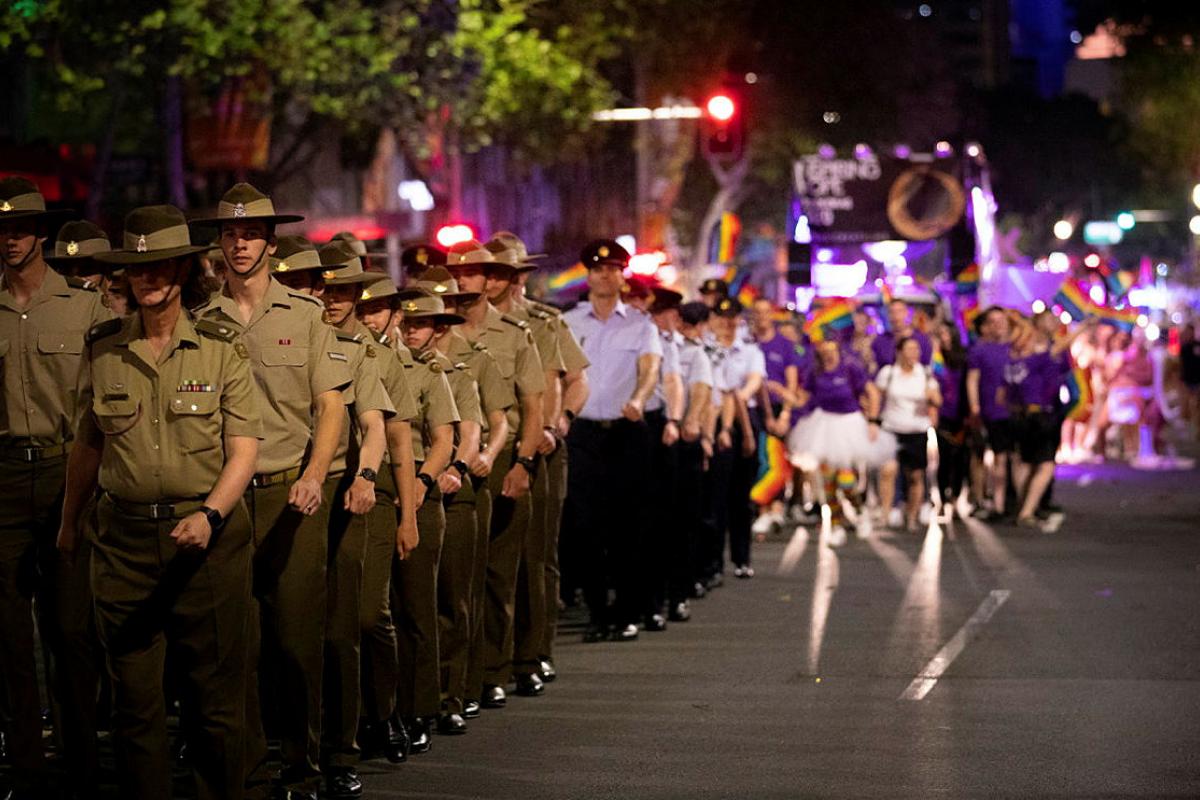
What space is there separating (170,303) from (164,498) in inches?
25.8

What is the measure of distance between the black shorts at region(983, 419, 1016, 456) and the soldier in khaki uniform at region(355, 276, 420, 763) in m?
13.1

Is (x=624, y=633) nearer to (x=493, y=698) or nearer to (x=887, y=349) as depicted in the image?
(x=493, y=698)

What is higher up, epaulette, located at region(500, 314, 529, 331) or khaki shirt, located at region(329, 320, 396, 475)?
epaulette, located at region(500, 314, 529, 331)

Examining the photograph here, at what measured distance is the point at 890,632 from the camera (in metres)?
13.7

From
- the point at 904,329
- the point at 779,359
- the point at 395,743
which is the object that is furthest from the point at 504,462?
the point at 904,329

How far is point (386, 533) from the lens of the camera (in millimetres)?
9469

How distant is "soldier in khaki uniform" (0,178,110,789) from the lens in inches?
339

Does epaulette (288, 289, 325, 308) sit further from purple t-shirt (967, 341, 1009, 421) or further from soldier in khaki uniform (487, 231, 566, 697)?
purple t-shirt (967, 341, 1009, 421)

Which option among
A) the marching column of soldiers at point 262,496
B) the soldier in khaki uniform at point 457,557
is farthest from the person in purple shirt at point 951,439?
the soldier in khaki uniform at point 457,557

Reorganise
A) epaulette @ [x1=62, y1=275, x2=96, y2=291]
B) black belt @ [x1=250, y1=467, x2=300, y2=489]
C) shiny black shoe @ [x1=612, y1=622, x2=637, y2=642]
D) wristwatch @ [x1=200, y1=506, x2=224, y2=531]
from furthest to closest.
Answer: shiny black shoe @ [x1=612, y1=622, x2=637, y2=642]
epaulette @ [x1=62, y1=275, x2=96, y2=291]
black belt @ [x1=250, y1=467, x2=300, y2=489]
wristwatch @ [x1=200, y1=506, x2=224, y2=531]

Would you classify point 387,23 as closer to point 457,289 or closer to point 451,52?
point 451,52

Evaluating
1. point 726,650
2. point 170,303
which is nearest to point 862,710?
point 726,650

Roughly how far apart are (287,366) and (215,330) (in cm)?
85

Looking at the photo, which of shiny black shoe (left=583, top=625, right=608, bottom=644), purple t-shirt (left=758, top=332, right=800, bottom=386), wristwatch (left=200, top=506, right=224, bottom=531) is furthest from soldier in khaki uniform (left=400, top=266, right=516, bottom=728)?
purple t-shirt (left=758, top=332, right=800, bottom=386)
